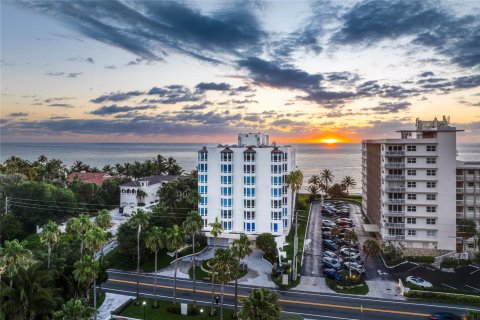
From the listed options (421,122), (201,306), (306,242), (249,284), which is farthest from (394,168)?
(201,306)

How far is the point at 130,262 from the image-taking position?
58219 millimetres

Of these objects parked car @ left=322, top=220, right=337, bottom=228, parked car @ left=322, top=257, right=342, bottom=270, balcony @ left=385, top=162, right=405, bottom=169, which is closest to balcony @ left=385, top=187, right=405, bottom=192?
balcony @ left=385, top=162, right=405, bottom=169

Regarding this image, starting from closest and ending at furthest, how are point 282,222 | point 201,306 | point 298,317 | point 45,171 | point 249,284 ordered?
point 298,317, point 201,306, point 249,284, point 282,222, point 45,171

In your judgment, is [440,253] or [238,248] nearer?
[238,248]

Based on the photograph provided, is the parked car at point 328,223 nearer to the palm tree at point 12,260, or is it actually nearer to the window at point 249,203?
the window at point 249,203

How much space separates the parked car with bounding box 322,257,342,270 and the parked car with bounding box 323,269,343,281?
7.13 ft

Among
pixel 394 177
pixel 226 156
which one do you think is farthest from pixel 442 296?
pixel 226 156

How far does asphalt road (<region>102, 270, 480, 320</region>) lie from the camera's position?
139 ft

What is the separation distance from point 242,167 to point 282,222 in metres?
12.4

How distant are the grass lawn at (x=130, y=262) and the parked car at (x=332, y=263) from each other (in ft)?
83.2

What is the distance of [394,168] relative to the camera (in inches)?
2484

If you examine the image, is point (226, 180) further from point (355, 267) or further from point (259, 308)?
point (259, 308)

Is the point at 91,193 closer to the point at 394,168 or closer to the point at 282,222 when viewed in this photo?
the point at 282,222

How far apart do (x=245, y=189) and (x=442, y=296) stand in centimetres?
3439
